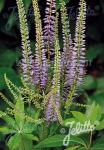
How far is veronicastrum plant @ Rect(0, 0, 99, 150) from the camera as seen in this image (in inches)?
96.3

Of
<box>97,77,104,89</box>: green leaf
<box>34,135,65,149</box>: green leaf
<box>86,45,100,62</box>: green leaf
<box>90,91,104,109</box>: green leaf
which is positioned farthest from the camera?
<box>97,77,104,89</box>: green leaf

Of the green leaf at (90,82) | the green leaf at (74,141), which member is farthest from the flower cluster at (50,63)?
the green leaf at (90,82)

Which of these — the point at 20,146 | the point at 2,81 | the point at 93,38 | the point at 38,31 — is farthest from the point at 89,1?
the point at 20,146

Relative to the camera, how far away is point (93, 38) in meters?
3.81

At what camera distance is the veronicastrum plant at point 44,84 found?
245 cm

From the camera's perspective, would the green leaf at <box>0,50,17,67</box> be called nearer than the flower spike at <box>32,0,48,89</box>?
No

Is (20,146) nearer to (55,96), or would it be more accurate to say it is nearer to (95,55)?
(55,96)

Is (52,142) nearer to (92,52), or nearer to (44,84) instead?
(44,84)

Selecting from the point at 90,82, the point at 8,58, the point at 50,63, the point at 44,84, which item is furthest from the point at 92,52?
the point at 44,84

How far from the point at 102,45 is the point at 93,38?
82mm

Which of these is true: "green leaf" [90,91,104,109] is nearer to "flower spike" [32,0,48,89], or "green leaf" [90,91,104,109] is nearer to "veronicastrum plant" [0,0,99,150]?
"veronicastrum plant" [0,0,99,150]

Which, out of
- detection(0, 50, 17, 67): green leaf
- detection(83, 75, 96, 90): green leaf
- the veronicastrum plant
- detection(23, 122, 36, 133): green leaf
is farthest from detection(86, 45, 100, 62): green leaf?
detection(23, 122, 36, 133): green leaf

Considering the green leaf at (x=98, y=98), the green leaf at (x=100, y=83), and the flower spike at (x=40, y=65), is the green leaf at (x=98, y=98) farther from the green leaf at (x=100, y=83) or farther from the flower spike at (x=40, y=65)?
the flower spike at (x=40, y=65)

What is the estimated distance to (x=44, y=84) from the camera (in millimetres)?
2602
